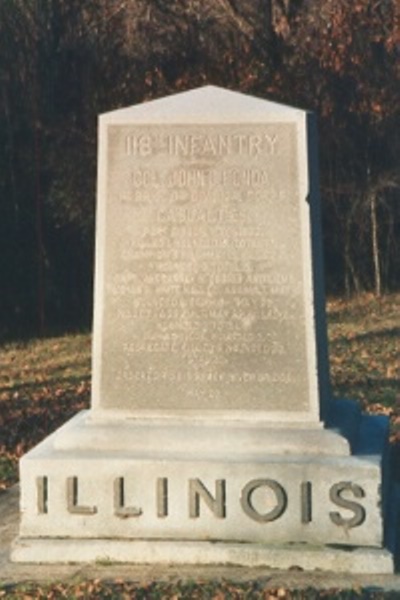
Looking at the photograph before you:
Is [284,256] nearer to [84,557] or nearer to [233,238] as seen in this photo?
[233,238]

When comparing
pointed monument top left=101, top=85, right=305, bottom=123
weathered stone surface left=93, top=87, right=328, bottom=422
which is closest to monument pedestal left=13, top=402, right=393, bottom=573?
weathered stone surface left=93, top=87, right=328, bottom=422

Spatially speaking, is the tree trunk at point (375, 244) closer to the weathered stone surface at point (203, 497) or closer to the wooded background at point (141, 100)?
the wooded background at point (141, 100)

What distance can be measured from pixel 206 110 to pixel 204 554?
2198 millimetres

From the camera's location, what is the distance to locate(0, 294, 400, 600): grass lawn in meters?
6.14

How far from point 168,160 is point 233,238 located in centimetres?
52

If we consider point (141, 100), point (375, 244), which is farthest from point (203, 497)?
point (141, 100)

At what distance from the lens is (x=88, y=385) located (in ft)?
44.0

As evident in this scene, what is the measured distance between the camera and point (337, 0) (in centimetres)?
2125

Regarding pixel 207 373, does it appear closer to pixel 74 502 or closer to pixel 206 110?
pixel 74 502

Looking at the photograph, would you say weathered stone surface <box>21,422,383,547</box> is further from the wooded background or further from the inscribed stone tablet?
the wooded background

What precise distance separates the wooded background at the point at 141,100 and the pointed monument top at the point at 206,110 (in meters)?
13.9

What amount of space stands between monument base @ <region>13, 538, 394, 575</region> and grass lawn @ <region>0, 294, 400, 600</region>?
0.30 meters

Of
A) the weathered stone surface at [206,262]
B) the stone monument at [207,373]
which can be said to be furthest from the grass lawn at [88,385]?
the weathered stone surface at [206,262]

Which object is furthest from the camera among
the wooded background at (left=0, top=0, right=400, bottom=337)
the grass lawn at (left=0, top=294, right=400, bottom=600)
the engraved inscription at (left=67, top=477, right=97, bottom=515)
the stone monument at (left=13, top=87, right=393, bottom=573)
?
the wooded background at (left=0, top=0, right=400, bottom=337)
